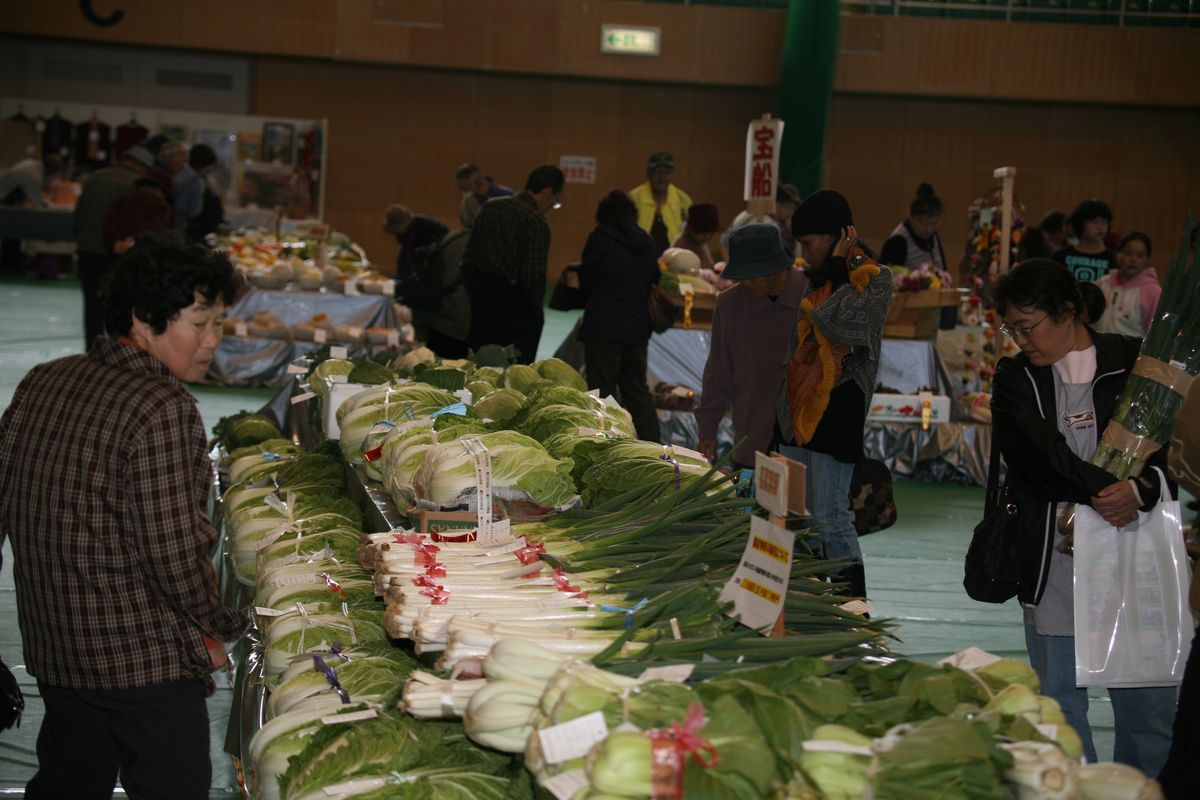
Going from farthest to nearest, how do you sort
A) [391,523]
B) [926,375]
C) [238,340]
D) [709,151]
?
[709,151] < [238,340] < [926,375] < [391,523]

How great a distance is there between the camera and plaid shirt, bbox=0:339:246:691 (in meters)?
2.60

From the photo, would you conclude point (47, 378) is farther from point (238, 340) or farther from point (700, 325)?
point (238, 340)

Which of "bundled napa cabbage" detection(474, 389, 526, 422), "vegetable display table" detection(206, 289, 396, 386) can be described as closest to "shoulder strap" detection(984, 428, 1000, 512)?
"bundled napa cabbage" detection(474, 389, 526, 422)

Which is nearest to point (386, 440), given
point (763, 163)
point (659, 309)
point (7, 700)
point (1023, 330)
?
point (7, 700)

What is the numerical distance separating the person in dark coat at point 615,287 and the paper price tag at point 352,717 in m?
5.39

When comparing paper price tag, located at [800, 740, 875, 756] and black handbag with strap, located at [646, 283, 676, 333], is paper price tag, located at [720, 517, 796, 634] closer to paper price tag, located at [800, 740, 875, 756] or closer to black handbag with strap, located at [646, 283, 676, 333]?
paper price tag, located at [800, 740, 875, 756]

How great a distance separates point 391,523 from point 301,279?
26.8 feet

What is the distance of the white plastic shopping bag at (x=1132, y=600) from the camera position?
3299 millimetres

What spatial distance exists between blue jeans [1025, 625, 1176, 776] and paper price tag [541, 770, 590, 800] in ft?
6.46

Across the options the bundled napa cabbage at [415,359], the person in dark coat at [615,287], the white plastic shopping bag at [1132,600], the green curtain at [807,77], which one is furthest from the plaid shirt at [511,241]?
the green curtain at [807,77]

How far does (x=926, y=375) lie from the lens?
903 cm

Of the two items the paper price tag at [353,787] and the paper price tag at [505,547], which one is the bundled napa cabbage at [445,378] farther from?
the paper price tag at [353,787]

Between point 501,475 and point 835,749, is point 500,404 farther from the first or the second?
point 835,749

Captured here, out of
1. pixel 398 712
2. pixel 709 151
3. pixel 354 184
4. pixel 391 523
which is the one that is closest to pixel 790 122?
pixel 709 151
